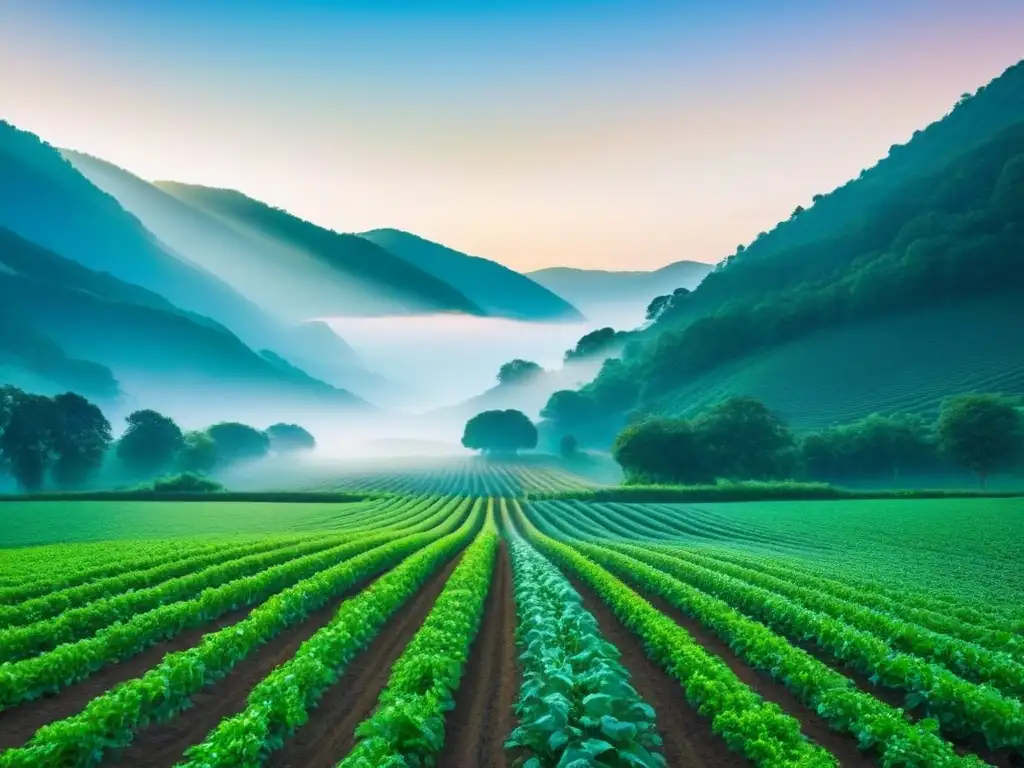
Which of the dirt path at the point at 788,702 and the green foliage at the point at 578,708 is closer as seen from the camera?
the green foliage at the point at 578,708

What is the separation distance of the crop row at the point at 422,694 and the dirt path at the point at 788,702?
19.8ft

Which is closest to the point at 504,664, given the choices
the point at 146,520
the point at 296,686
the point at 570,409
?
the point at 296,686

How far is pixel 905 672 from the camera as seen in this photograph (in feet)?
36.4

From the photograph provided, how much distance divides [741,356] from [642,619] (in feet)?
524

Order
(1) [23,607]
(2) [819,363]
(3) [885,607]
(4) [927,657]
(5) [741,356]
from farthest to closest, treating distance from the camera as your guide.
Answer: (5) [741,356] → (2) [819,363] → (3) [885,607] → (1) [23,607] → (4) [927,657]

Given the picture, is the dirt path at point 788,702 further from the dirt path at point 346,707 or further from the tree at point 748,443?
the tree at point 748,443

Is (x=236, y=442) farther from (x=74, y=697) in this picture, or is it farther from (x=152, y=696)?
(x=152, y=696)

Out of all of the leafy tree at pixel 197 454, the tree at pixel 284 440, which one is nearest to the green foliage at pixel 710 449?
the leafy tree at pixel 197 454

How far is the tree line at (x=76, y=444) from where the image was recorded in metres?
88.9

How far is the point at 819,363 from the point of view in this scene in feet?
431

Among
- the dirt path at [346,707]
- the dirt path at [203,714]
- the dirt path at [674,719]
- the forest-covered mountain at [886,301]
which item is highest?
the forest-covered mountain at [886,301]

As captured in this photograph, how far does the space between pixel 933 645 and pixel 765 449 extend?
85.4 meters

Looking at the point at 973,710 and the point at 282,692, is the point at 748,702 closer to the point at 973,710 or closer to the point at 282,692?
the point at 973,710

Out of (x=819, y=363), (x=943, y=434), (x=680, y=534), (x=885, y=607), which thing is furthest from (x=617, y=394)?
(x=885, y=607)
